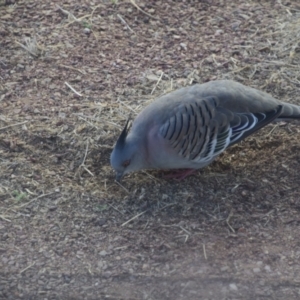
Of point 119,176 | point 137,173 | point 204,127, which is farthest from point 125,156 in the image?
point 204,127

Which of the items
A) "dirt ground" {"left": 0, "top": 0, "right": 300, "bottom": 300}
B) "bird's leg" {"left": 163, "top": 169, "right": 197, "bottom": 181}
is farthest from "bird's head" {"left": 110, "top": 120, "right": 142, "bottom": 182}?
"bird's leg" {"left": 163, "top": 169, "right": 197, "bottom": 181}

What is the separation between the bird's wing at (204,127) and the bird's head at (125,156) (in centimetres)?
24

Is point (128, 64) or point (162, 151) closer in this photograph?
point (162, 151)

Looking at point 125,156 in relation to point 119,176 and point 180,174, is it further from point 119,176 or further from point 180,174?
point 180,174

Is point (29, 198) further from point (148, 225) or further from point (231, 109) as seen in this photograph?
point (231, 109)

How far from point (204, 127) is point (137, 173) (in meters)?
0.71

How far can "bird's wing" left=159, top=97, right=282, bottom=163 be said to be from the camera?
5.80 metres

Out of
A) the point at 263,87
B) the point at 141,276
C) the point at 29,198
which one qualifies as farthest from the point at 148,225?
the point at 263,87

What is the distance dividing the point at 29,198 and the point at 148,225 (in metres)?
0.94

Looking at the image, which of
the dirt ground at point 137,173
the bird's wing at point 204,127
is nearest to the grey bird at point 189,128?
the bird's wing at point 204,127

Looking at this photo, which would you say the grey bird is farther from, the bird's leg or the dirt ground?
the dirt ground

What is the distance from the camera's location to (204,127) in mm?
5852

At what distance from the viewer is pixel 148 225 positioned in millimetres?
5512

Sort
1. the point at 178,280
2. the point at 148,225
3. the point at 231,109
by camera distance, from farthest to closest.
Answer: the point at 231,109 → the point at 148,225 → the point at 178,280
